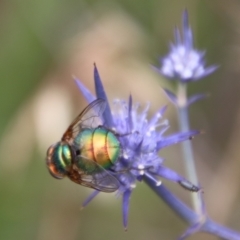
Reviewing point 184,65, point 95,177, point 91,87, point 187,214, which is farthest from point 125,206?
point 91,87

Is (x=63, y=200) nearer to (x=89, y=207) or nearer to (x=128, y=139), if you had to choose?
(x=89, y=207)

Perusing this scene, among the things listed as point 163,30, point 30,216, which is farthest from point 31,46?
point 30,216

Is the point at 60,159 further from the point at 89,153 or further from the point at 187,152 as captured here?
the point at 187,152

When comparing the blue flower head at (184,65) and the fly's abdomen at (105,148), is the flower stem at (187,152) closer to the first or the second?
the blue flower head at (184,65)

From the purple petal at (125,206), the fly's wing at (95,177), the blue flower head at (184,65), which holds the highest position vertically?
the blue flower head at (184,65)

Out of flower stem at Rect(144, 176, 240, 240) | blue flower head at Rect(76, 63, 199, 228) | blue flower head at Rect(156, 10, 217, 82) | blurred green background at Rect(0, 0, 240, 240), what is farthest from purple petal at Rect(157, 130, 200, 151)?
blurred green background at Rect(0, 0, 240, 240)

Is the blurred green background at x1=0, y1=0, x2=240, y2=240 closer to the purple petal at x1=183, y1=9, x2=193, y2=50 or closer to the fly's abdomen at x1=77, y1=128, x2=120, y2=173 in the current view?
the purple petal at x1=183, y1=9, x2=193, y2=50

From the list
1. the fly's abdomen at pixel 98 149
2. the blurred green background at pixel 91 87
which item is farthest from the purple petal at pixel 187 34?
the blurred green background at pixel 91 87
